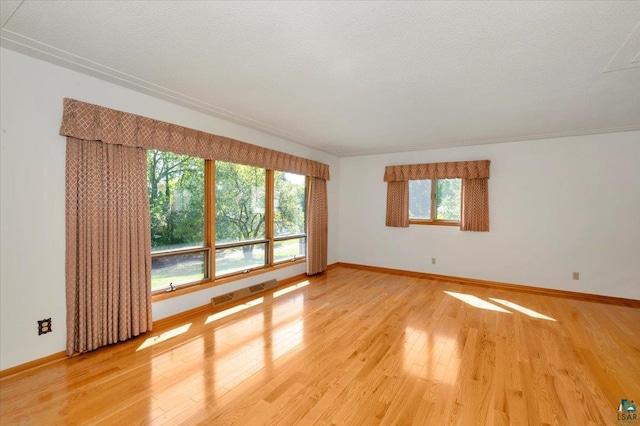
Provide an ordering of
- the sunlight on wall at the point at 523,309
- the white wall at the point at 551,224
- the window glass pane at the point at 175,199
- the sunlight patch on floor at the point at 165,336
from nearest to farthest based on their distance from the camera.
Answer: the sunlight patch on floor at the point at 165,336 < the window glass pane at the point at 175,199 < the sunlight on wall at the point at 523,309 < the white wall at the point at 551,224

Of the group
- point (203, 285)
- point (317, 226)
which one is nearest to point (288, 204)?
point (317, 226)

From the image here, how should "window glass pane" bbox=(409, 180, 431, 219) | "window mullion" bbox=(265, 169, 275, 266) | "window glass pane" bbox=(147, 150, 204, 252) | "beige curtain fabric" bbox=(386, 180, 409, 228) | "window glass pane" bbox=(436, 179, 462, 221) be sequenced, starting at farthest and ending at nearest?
"beige curtain fabric" bbox=(386, 180, 409, 228) → "window glass pane" bbox=(409, 180, 431, 219) → "window glass pane" bbox=(436, 179, 462, 221) → "window mullion" bbox=(265, 169, 275, 266) → "window glass pane" bbox=(147, 150, 204, 252)

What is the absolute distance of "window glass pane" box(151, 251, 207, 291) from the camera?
319 cm

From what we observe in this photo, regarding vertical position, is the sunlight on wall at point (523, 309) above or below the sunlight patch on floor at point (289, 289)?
below

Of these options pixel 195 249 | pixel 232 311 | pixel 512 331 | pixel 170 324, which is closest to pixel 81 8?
pixel 195 249

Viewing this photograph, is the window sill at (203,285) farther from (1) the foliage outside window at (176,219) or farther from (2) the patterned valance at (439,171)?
(2) the patterned valance at (439,171)

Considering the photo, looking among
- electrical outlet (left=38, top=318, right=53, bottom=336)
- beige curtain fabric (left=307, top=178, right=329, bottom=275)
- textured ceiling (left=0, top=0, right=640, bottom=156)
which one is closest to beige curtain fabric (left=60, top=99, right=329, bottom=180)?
textured ceiling (left=0, top=0, right=640, bottom=156)

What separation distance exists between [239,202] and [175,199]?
98cm

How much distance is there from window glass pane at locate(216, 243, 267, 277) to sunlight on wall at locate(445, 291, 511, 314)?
3144mm

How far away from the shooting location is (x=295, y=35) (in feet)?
6.19

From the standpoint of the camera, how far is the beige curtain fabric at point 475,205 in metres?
4.88

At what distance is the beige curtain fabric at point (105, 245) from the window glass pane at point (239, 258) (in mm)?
1035

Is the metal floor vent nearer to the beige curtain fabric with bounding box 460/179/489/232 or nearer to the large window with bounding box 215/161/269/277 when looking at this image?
the large window with bounding box 215/161/269/277

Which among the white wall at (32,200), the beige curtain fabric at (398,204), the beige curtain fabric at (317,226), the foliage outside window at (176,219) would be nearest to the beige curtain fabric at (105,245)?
the white wall at (32,200)
